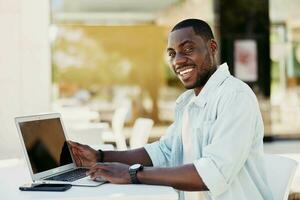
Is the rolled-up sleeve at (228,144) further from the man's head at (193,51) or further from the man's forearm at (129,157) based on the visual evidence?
the man's forearm at (129,157)

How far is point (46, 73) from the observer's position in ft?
19.6

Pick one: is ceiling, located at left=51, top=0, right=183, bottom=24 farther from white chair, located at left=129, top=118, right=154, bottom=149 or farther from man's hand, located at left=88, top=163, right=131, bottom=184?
man's hand, located at left=88, top=163, right=131, bottom=184

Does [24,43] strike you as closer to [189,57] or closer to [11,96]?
[11,96]

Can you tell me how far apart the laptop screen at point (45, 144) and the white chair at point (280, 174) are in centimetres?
85

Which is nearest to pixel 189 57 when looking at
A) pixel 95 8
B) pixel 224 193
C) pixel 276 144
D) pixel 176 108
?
pixel 176 108

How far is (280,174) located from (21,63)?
4.11 m

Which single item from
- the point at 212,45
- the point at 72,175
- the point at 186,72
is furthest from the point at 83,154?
the point at 212,45

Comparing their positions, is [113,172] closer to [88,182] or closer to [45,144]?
[88,182]

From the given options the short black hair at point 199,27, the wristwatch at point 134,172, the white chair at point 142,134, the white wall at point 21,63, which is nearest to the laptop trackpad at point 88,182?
the wristwatch at point 134,172

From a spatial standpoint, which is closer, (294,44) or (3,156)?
(3,156)

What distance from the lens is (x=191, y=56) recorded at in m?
2.20

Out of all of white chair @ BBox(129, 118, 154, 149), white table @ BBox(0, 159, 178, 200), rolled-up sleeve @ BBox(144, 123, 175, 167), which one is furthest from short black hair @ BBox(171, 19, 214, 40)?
white chair @ BBox(129, 118, 154, 149)

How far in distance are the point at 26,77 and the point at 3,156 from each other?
2.85 feet

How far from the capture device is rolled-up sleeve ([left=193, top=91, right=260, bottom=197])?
6.45 ft
